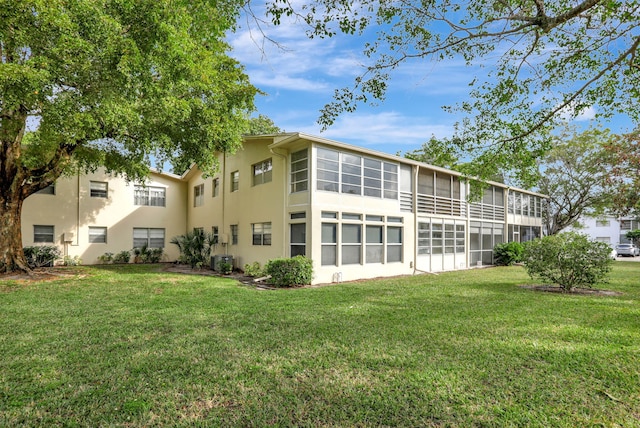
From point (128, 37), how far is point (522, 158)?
10.5 metres

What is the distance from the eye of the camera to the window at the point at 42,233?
16.8 m

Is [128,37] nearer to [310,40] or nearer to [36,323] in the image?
[310,40]

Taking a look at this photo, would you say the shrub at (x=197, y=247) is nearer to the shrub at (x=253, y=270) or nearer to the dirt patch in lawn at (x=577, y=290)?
the shrub at (x=253, y=270)

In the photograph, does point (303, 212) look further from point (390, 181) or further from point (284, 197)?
point (390, 181)

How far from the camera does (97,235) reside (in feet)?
60.4

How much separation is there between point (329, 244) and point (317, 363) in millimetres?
7891

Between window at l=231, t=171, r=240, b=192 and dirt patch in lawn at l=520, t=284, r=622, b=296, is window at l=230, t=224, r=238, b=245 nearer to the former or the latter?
window at l=231, t=171, r=240, b=192

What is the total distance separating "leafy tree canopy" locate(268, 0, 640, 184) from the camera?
5.85m

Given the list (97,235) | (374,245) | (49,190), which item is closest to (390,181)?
(374,245)

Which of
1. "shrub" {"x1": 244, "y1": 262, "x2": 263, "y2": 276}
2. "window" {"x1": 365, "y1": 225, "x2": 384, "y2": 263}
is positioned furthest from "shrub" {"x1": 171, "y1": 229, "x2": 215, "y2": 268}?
"window" {"x1": 365, "y1": 225, "x2": 384, "y2": 263}

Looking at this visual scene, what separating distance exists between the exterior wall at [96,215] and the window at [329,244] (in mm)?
12434

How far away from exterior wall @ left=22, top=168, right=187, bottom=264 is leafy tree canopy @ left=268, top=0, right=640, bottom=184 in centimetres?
1648

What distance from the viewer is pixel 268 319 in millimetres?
6500

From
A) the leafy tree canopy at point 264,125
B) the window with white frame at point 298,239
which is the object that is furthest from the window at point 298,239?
the leafy tree canopy at point 264,125
